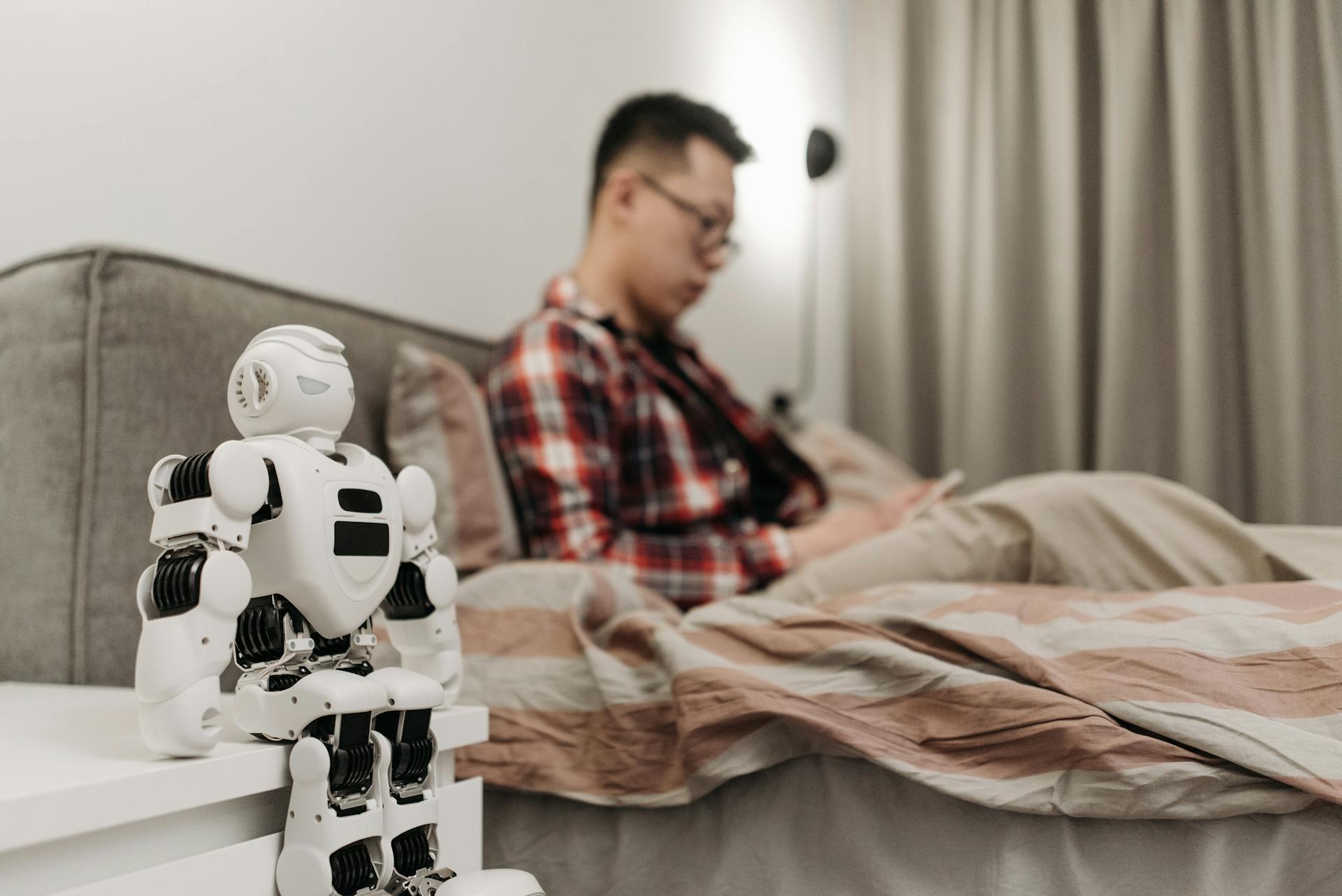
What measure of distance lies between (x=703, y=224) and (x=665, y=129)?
0.16 metres

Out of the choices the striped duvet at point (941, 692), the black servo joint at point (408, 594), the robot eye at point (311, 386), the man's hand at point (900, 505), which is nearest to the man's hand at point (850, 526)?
the man's hand at point (900, 505)

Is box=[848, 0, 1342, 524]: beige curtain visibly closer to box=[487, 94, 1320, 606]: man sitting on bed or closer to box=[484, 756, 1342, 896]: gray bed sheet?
box=[487, 94, 1320, 606]: man sitting on bed

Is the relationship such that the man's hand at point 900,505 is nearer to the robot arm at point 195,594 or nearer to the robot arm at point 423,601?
the robot arm at point 423,601

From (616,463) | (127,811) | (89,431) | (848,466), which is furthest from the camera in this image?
(848,466)

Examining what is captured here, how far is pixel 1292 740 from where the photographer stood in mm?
608

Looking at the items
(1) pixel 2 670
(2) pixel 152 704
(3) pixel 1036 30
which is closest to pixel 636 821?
(2) pixel 152 704

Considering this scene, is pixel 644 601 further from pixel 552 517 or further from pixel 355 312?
pixel 355 312

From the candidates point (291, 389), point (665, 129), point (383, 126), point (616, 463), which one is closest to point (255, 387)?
point (291, 389)

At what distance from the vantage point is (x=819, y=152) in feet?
6.87

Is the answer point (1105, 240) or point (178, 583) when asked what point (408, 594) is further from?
point (1105, 240)

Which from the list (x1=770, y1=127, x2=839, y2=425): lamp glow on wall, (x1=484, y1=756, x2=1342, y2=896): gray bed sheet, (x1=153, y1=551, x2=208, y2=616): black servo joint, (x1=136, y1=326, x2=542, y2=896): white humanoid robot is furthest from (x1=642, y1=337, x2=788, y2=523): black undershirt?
(x1=153, y1=551, x2=208, y2=616): black servo joint

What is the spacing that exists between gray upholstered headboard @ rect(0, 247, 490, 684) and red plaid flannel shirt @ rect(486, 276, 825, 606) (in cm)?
37

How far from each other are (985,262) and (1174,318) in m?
0.61

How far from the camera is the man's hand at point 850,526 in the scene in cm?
129
